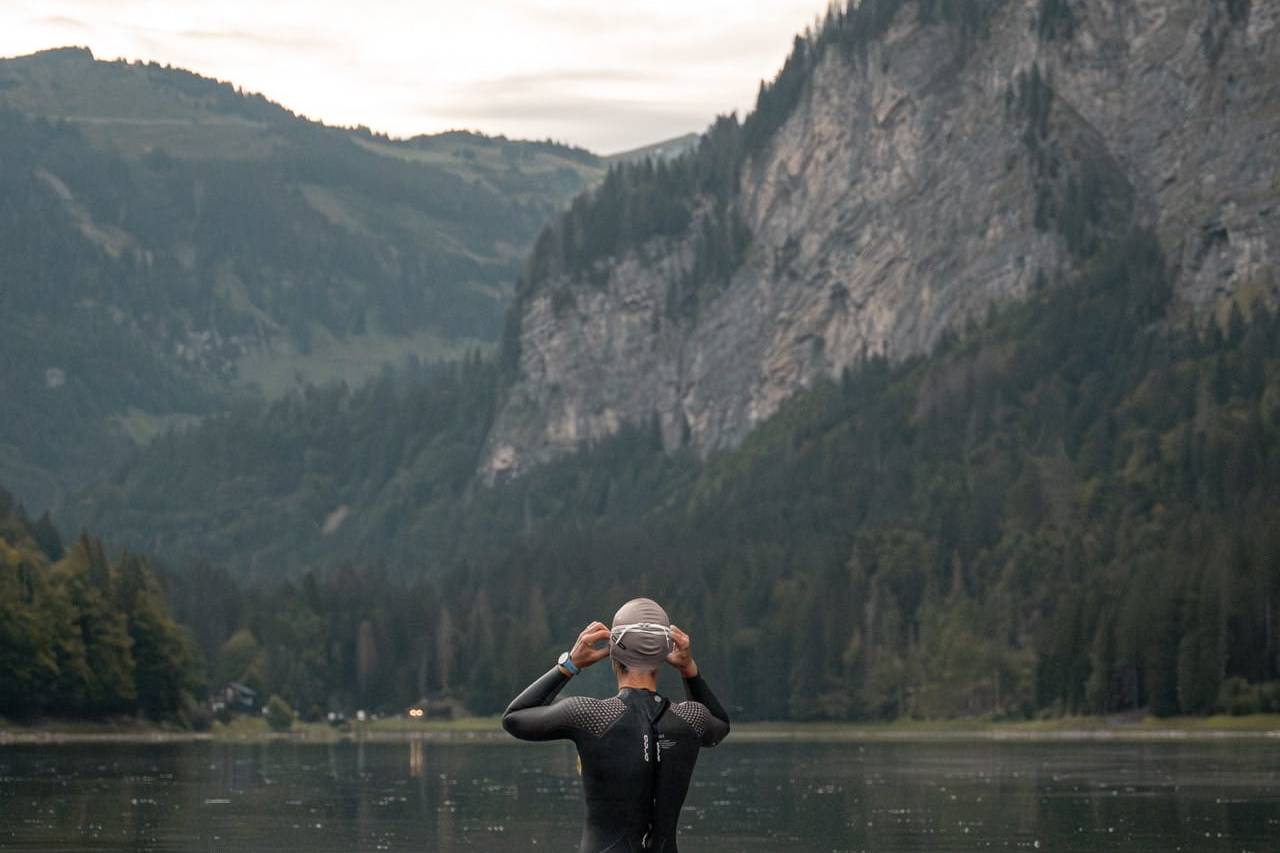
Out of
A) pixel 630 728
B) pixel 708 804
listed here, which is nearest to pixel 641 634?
pixel 630 728

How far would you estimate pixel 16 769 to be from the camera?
13725cm

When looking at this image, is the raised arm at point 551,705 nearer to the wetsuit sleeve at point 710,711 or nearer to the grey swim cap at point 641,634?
the grey swim cap at point 641,634

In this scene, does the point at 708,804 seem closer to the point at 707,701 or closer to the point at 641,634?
the point at 707,701

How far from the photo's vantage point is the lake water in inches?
3474

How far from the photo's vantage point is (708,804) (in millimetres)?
114188

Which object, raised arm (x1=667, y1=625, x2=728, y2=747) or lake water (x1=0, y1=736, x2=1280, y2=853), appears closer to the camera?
raised arm (x1=667, y1=625, x2=728, y2=747)

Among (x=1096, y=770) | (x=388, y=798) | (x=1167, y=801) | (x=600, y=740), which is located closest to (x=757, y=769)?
(x=1096, y=770)

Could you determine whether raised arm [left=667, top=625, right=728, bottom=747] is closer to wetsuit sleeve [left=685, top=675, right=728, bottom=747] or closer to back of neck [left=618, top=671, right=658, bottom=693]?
wetsuit sleeve [left=685, top=675, right=728, bottom=747]

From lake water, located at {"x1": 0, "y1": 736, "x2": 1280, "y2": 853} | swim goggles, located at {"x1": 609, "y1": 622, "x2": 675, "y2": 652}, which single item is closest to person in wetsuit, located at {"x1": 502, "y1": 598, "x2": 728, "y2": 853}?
swim goggles, located at {"x1": 609, "y1": 622, "x2": 675, "y2": 652}

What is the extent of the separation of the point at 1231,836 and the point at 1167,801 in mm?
20210

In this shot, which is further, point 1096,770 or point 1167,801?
point 1096,770

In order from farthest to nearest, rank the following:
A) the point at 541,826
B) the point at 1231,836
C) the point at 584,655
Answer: the point at 541,826 < the point at 1231,836 < the point at 584,655

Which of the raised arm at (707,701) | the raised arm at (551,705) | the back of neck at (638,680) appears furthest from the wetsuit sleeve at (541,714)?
the raised arm at (707,701)

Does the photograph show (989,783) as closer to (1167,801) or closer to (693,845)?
(1167,801)
